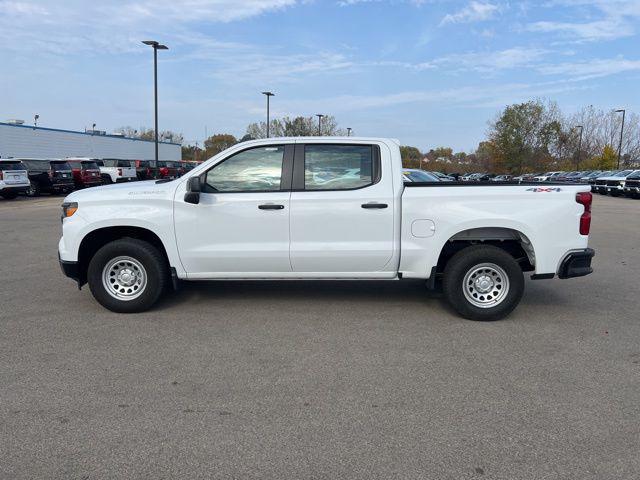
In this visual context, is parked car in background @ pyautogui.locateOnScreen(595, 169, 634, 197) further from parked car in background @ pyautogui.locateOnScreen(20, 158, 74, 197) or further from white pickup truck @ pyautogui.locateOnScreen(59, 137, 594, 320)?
parked car in background @ pyautogui.locateOnScreen(20, 158, 74, 197)

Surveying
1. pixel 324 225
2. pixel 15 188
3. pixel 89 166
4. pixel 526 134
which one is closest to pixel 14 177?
pixel 15 188

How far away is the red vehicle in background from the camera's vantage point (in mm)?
27516

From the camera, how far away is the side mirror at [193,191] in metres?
5.49

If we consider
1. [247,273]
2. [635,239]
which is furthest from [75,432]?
[635,239]

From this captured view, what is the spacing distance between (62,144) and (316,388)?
47.5 m

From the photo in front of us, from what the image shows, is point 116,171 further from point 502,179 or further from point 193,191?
point 193,191

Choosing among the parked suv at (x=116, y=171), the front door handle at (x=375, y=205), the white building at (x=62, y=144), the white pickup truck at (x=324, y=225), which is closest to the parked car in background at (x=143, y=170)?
the parked suv at (x=116, y=171)

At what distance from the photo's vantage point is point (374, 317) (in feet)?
19.2

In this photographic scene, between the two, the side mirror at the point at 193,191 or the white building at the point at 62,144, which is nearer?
the side mirror at the point at 193,191

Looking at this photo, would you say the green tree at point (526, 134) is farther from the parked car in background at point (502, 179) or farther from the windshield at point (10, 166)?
the windshield at point (10, 166)

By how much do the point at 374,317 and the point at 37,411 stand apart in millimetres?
3359

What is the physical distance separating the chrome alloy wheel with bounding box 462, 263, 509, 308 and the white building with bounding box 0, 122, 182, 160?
40.1 meters

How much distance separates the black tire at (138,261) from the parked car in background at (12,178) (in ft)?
66.8

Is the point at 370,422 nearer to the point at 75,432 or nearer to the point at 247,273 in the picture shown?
the point at 75,432
